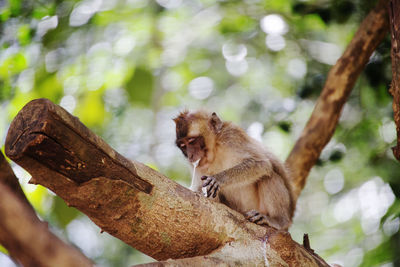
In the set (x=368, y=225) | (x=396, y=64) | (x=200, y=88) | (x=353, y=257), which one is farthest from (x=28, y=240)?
→ (x=200, y=88)

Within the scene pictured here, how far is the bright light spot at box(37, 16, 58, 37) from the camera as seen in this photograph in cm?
673

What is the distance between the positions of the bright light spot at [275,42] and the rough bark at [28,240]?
8.45m

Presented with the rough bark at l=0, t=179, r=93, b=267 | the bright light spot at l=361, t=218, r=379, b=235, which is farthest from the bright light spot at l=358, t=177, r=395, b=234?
the rough bark at l=0, t=179, r=93, b=267

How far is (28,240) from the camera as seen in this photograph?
1.31 meters

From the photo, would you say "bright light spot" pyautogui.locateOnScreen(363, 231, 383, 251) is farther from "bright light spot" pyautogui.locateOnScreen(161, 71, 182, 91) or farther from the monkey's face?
"bright light spot" pyautogui.locateOnScreen(161, 71, 182, 91)

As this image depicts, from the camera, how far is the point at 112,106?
9312 mm

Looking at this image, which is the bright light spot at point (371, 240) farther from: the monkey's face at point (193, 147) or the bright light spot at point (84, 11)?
the bright light spot at point (84, 11)

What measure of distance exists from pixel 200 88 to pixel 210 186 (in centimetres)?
729

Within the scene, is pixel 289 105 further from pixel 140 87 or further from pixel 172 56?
pixel 172 56

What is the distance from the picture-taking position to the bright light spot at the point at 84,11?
7.62m

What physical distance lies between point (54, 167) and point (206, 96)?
31.5 ft

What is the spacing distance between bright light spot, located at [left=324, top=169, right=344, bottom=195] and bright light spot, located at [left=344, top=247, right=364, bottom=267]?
230 cm

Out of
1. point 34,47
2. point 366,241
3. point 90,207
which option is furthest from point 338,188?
point 90,207

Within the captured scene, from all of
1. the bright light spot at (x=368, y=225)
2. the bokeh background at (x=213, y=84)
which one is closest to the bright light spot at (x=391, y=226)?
the bokeh background at (x=213, y=84)
